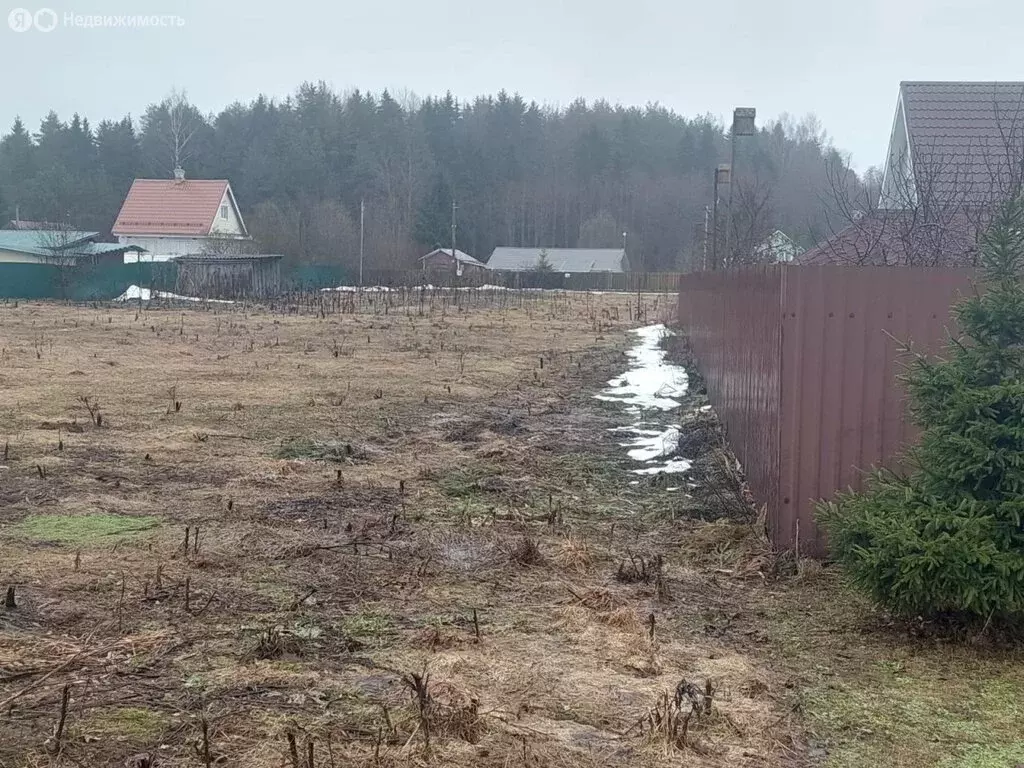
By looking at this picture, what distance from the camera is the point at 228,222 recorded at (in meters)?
56.6

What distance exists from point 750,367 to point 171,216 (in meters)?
51.9

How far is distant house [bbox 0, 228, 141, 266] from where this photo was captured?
36312mm

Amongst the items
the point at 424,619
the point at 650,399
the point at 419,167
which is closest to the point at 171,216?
the point at 419,167

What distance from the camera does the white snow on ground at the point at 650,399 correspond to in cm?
799

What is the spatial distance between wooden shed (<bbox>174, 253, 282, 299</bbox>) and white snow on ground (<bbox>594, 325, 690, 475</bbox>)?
19.0 m

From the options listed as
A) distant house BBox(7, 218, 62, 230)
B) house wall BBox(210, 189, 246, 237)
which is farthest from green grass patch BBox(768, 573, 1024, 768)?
house wall BBox(210, 189, 246, 237)

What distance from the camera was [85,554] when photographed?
4.98 m

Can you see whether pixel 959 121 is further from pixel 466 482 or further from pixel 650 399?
pixel 466 482

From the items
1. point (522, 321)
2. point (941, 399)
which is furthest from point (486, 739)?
point (522, 321)

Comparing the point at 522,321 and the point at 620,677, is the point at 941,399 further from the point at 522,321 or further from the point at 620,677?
the point at 522,321

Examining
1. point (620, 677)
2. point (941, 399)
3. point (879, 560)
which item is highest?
point (941, 399)

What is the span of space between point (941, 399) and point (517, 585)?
2084 mm

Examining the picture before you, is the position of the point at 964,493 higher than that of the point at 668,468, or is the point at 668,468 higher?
the point at 964,493

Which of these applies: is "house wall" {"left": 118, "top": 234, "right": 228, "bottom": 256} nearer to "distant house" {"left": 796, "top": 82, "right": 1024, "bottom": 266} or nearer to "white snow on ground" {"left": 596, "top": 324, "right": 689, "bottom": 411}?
"white snow on ground" {"left": 596, "top": 324, "right": 689, "bottom": 411}
